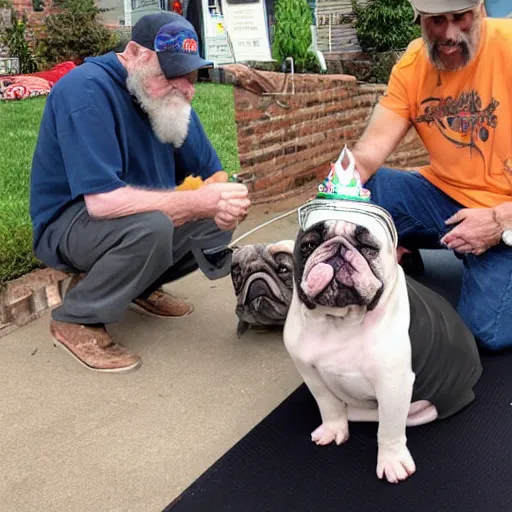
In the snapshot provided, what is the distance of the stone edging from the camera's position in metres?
3.16

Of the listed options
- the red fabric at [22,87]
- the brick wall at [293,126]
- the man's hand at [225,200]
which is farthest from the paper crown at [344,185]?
the red fabric at [22,87]

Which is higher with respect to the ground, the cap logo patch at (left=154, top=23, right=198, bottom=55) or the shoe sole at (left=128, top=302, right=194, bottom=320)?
the cap logo patch at (left=154, top=23, right=198, bottom=55)

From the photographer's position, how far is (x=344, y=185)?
171cm

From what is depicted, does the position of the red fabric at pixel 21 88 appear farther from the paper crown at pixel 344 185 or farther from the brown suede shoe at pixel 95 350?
the paper crown at pixel 344 185

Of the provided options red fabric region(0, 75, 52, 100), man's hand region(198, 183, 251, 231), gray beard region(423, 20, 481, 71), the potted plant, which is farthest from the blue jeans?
the potted plant

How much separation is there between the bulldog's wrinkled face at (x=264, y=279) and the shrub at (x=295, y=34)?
4.65m

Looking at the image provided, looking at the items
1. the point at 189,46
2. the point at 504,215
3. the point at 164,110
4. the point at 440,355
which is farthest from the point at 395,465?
the point at 189,46

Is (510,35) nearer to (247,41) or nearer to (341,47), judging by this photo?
(247,41)

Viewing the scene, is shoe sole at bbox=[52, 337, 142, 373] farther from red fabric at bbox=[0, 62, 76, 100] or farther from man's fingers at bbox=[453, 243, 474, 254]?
red fabric at bbox=[0, 62, 76, 100]

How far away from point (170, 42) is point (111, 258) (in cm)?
95

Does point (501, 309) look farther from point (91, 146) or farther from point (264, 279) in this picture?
point (91, 146)

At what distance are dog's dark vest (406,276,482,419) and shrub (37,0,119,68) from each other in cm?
947

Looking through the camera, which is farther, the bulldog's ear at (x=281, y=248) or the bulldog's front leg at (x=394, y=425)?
the bulldog's ear at (x=281, y=248)

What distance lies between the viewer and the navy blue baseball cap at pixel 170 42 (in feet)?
8.91
